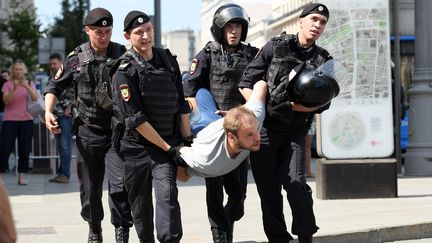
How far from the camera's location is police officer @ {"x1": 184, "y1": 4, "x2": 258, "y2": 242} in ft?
25.3

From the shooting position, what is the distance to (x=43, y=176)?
1728 centimetres

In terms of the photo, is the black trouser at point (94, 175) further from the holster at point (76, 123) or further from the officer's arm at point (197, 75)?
the officer's arm at point (197, 75)

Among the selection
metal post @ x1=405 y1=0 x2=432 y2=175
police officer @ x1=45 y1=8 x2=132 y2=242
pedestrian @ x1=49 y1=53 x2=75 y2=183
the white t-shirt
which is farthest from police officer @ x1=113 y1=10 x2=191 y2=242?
metal post @ x1=405 y1=0 x2=432 y2=175

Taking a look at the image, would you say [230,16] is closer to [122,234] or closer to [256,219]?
[122,234]

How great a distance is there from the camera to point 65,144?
613 inches

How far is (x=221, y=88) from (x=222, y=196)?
818 mm

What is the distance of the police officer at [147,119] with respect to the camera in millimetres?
6598

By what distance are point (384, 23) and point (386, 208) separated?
2257mm

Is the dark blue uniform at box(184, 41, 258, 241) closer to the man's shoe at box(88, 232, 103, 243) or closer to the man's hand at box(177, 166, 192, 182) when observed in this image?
the man's shoe at box(88, 232, 103, 243)

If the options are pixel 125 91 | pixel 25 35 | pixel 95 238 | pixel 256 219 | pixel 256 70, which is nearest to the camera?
pixel 125 91

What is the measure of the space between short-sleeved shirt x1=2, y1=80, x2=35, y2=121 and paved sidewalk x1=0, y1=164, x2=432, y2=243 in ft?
7.87

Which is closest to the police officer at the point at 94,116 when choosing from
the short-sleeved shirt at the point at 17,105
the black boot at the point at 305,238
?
the black boot at the point at 305,238

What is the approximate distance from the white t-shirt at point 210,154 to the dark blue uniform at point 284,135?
2.61ft

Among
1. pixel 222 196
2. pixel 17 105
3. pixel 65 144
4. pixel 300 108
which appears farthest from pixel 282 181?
pixel 17 105
